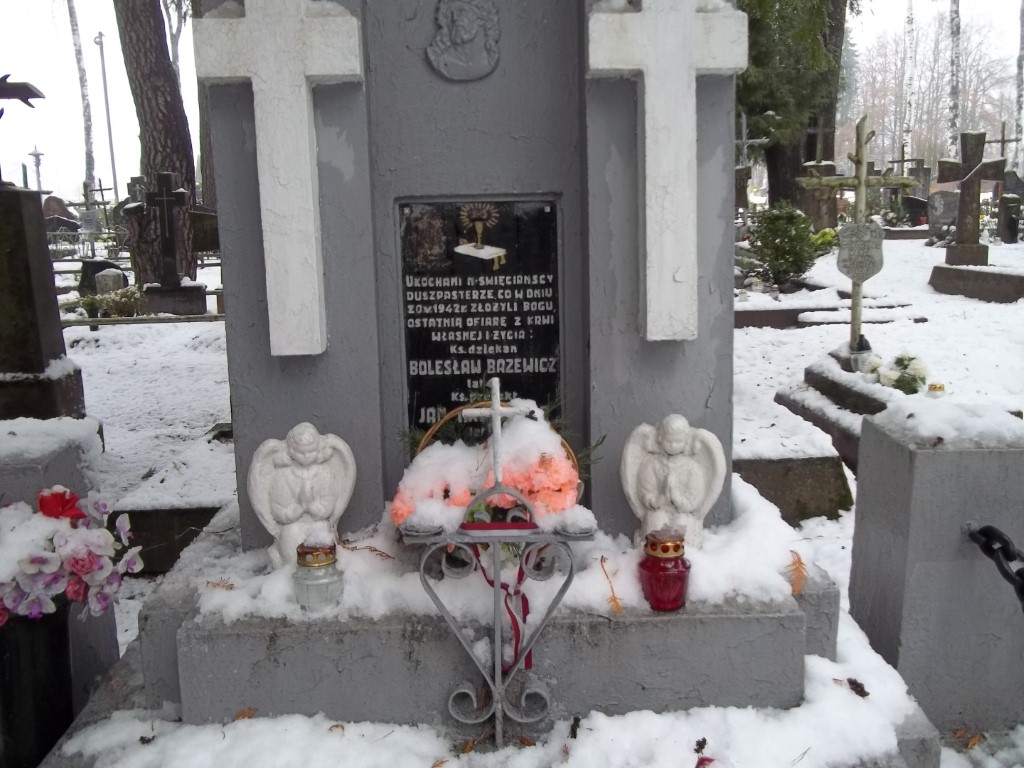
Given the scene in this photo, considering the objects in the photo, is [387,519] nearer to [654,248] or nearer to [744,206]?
[654,248]

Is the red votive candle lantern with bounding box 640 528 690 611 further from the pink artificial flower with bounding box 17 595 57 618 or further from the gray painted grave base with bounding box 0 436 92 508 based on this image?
the gray painted grave base with bounding box 0 436 92 508

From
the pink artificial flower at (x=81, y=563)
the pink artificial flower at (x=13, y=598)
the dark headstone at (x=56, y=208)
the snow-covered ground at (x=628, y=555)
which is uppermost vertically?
the dark headstone at (x=56, y=208)

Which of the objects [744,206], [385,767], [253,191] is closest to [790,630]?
[385,767]

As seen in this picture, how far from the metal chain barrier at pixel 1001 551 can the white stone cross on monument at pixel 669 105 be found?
116 cm

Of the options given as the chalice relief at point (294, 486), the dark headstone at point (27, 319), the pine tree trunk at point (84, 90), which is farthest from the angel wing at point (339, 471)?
the pine tree trunk at point (84, 90)

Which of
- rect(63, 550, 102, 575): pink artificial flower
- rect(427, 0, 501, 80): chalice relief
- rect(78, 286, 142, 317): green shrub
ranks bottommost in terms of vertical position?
rect(63, 550, 102, 575): pink artificial flower

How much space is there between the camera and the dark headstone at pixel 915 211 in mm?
19219

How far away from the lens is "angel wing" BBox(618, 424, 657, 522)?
2912 millimetres

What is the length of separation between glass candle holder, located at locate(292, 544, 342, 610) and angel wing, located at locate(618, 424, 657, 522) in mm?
981

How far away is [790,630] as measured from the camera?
2.58m

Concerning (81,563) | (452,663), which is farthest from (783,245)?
(81,563)

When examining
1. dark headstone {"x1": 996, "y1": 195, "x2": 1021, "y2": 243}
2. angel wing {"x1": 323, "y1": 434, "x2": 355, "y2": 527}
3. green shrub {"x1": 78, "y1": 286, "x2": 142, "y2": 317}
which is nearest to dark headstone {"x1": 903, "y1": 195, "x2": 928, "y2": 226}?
dark headstone {"x1": 996, "y1": 195, "x2": 1021, "y2": 243}

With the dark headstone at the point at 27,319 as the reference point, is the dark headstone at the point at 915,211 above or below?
above

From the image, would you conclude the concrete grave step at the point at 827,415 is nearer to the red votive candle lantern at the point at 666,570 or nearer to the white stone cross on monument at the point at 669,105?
the white stone cross on monument at the point at 669,105
